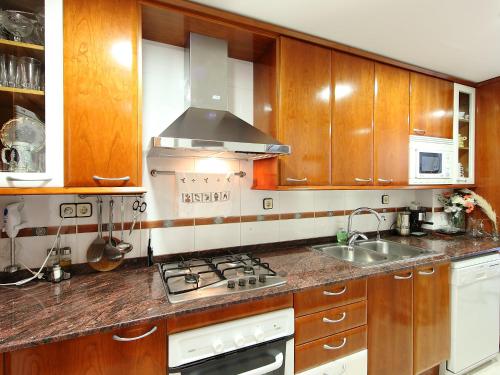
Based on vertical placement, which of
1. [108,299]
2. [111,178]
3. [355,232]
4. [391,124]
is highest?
[391,124]

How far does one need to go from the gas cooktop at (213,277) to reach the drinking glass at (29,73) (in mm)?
1025

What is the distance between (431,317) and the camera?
5.44ft

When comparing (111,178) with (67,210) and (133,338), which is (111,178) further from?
(133,338)

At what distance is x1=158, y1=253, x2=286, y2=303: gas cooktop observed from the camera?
1140 mm

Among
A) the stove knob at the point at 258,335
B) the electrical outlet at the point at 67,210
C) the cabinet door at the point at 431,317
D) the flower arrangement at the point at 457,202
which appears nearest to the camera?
the stove knob at the point at 258,335

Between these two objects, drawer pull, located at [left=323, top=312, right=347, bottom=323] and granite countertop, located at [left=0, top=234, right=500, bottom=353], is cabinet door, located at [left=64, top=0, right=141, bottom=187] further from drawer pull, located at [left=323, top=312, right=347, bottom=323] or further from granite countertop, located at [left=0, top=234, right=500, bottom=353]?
drawer pull, located at [left=323, top=312, right=347, bottom=323]

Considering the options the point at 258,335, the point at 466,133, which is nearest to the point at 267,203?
the point at 258,335

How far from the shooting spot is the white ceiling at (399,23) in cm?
131

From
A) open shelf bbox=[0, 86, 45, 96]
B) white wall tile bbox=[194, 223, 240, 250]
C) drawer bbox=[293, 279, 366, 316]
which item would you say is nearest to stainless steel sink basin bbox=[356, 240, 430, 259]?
drawer bbox=[293, 279, 366, 316]

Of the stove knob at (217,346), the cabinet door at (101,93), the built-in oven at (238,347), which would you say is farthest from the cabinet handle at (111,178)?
the stove knob at (217,346)

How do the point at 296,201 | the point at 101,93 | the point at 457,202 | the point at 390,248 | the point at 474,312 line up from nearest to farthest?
the point at 101,93 < the point at 474,312 < the point at 296,201 < the point at 390,248 < the point at 457,202

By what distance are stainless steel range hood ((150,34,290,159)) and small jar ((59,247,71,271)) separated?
2.19 ft

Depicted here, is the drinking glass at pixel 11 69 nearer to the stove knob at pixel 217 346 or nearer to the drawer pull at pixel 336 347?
the stove knob at pixel 217 346

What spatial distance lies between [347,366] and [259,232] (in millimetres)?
904
